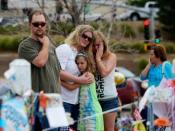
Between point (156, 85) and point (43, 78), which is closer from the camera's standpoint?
point (43, 78)

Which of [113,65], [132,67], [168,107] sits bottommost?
[132,67]

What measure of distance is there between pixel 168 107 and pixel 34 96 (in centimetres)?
333

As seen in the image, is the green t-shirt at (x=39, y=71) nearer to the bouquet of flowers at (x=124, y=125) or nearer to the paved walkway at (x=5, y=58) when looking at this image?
the bouquet of flowers at (x=124, y=125)

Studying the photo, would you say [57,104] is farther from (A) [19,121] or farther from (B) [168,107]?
(B) [168,107]

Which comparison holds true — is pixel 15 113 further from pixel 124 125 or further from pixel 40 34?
pixel 124 125

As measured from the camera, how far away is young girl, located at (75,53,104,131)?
704 cm

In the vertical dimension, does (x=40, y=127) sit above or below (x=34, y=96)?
below

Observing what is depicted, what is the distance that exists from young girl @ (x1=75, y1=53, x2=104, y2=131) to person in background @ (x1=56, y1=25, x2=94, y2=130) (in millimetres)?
56

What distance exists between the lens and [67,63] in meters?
7.09

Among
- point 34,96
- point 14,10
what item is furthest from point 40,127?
point 14,10

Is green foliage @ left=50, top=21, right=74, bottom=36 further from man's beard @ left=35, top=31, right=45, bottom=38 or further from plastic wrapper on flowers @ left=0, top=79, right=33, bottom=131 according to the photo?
plastic wrapper on flowers @ left=0, top=79, right=33, bottom=131

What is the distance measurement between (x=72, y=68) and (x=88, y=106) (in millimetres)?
431

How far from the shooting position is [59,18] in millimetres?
13219

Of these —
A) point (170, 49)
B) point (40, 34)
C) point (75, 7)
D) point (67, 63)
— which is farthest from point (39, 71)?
point (170, 49)
